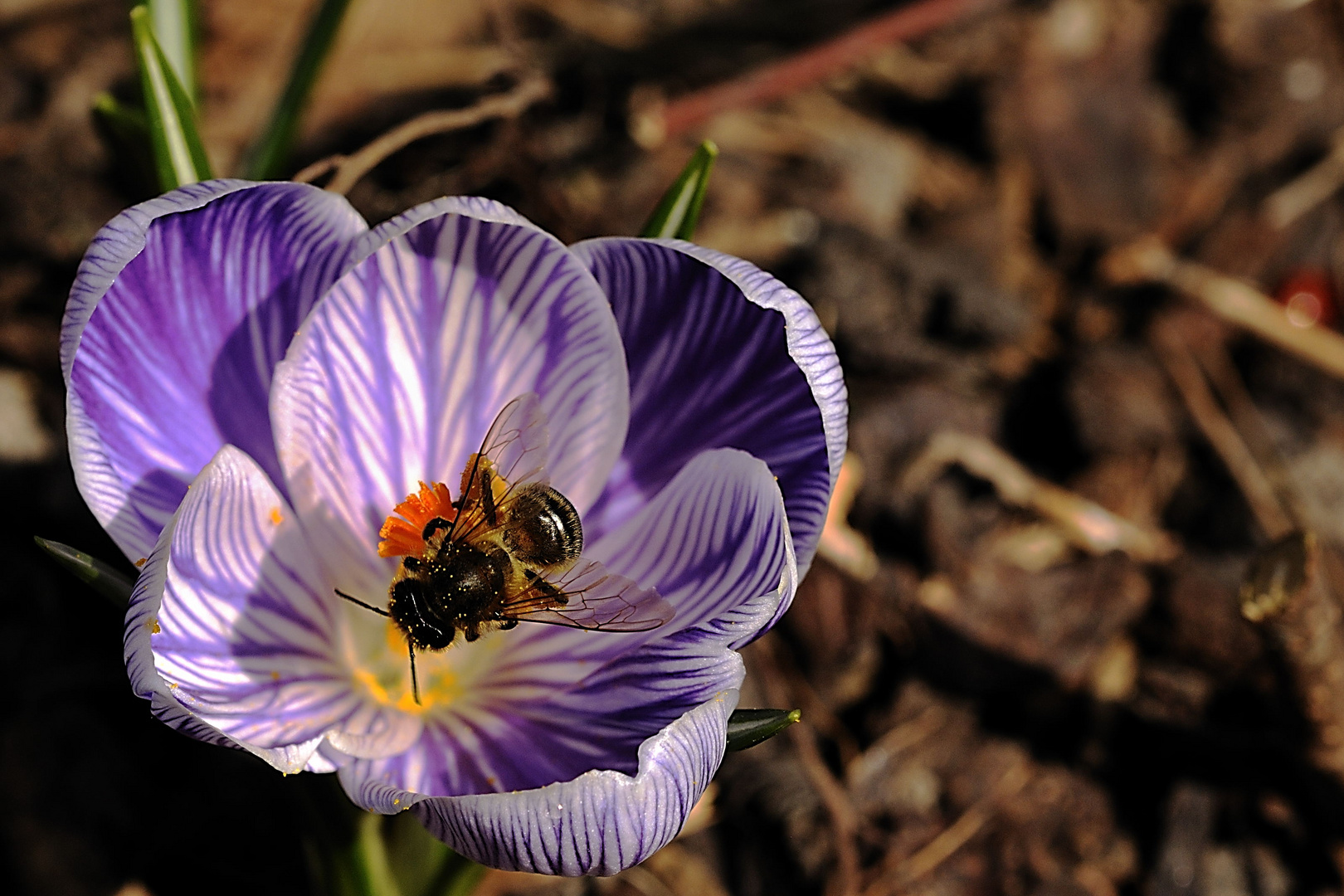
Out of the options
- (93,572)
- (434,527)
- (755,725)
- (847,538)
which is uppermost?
(93,572)

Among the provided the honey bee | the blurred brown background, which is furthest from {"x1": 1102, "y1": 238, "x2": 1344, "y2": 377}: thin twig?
the honey bee

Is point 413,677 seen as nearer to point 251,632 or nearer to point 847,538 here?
point 251,632

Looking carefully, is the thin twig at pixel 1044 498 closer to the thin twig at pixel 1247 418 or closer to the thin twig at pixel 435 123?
the thin twig at pixel 1247 418

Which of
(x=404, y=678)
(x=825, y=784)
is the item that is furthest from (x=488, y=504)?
(x=825, y=784)

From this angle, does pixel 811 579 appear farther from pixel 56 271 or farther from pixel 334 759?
pixel 56 271

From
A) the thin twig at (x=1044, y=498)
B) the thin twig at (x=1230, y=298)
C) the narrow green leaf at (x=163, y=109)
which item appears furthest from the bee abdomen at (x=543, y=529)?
the thin twig at (x=1230, y=298)

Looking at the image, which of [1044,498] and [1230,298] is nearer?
[1044,498]

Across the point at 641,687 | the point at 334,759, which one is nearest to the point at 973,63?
the point at 641,687
